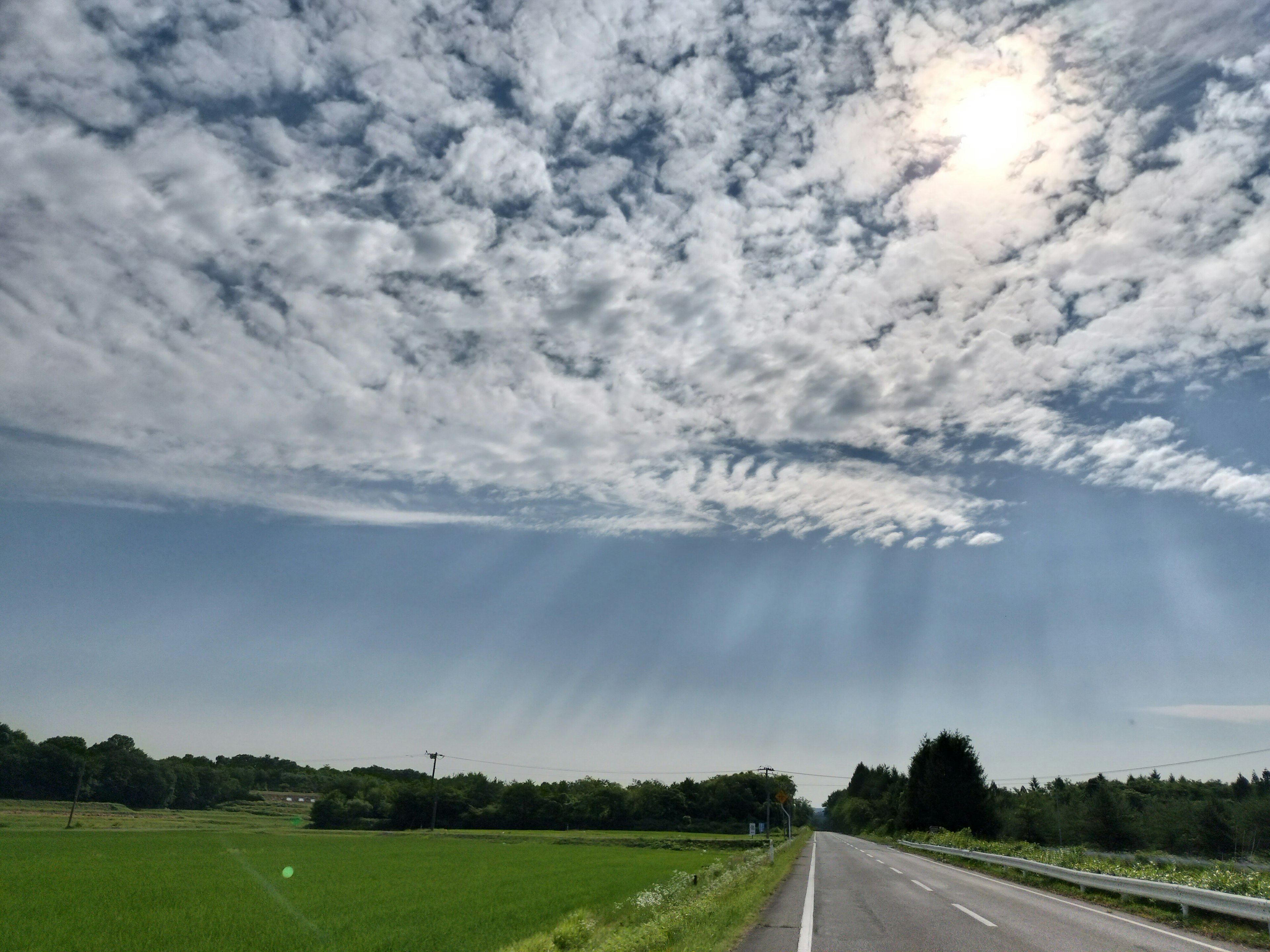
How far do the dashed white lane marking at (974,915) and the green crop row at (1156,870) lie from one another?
13.0ft

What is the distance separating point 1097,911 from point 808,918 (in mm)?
6503

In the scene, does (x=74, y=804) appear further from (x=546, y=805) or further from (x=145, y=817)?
(x=546, y=805)

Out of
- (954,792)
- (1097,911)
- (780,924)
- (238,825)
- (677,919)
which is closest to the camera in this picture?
(780,924)

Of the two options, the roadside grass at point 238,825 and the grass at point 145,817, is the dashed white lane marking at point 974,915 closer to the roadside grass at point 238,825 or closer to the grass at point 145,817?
the roadside grass at point 238,825

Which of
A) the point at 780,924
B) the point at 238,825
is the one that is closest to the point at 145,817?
the point at 238,825

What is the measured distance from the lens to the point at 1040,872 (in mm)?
22547

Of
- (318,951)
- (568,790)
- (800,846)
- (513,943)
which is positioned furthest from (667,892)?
(568,790)

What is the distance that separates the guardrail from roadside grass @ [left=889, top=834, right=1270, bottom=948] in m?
0.13

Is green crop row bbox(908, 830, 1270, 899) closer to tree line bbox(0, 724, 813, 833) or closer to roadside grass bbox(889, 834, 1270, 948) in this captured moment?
roadside grass bbox(889, 834, 1270, 948)

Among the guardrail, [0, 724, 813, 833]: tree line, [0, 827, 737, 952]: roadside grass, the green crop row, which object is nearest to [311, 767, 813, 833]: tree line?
[0, 724, 813, 833]: tree line

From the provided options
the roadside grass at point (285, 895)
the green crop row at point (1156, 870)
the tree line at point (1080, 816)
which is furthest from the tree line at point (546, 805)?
the green crop row at point (1156, 870)

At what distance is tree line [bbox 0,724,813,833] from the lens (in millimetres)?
111500

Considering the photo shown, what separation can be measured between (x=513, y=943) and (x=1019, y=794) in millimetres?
117248

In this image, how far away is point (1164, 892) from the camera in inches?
564
